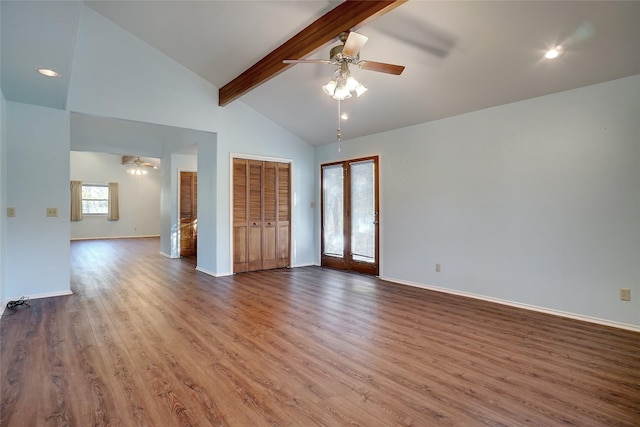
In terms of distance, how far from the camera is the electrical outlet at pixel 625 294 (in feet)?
10.5

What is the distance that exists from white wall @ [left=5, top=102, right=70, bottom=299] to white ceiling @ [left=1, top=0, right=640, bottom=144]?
12.0 inches

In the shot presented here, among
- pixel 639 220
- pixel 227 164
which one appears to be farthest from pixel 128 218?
pixel 639 220

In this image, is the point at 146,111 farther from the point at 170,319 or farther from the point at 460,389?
the point at 460,389

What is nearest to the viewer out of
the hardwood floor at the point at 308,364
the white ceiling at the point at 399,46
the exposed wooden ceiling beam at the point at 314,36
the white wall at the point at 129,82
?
the hardwood floor at the point at 308,364

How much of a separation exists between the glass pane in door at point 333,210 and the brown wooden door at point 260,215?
74 cm

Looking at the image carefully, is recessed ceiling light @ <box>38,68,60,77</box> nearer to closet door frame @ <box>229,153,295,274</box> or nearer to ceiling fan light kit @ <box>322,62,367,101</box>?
ceiling fan light kit @ <box>322,62,367,101</box>

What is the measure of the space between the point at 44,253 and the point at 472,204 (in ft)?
18.7

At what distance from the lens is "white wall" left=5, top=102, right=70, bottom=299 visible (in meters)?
4.09

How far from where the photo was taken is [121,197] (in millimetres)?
12648

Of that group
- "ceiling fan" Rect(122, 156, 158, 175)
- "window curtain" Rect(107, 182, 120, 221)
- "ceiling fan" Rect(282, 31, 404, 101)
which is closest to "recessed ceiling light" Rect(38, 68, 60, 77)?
"ceiling fan" Rect(282, 31, 404, 101)

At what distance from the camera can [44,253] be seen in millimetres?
4293

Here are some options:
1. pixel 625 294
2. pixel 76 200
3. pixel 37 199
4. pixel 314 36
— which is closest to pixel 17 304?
pixel 37 199

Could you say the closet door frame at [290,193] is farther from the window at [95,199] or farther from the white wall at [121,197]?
the window at [95,199]

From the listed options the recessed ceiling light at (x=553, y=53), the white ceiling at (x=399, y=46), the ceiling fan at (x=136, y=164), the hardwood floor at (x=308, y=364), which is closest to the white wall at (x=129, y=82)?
the white ceiling at (x=399, y=46)
